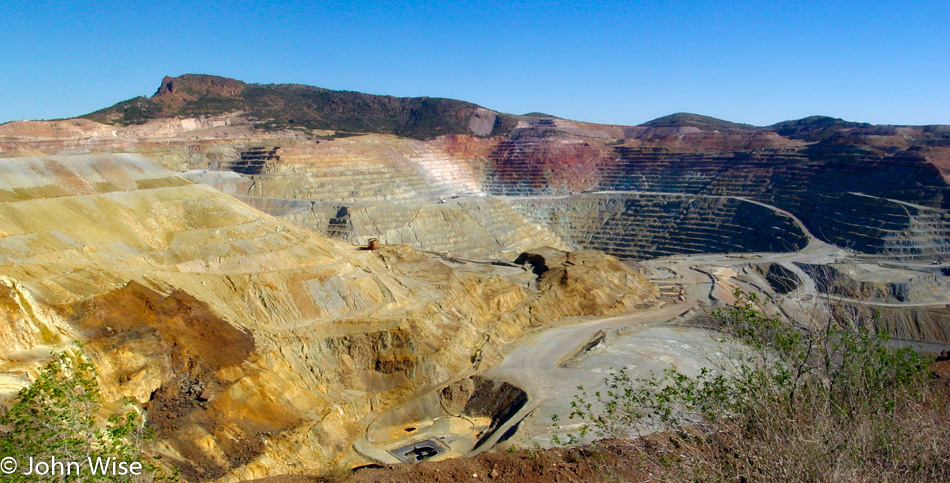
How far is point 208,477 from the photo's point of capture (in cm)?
2258

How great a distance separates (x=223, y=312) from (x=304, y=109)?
133512mm

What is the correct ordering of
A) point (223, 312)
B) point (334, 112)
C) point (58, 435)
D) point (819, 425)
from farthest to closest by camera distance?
point (334, 112) < point (223, 312) < point (58, 435) < point (819, 425)

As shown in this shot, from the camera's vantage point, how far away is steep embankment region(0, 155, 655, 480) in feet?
81.4

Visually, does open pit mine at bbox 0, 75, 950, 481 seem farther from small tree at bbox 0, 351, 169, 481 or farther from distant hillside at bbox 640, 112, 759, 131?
distant hillside at bbox 640, 112, 759, 131

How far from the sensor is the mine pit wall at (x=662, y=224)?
260 ft

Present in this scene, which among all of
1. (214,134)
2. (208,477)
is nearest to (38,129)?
(214,134)

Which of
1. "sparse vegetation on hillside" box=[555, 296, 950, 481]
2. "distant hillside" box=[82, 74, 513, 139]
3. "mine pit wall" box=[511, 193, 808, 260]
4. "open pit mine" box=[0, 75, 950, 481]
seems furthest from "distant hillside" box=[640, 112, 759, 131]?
"sparse vegetation on hillside" box=[555, 296, 950, 481]

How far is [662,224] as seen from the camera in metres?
89.1

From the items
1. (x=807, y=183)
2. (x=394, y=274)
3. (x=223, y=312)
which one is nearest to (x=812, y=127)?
(x=807, y=183)

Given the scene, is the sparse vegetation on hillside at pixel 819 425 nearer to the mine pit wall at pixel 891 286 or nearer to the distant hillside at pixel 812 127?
the mine pit wall at pixel 891 286

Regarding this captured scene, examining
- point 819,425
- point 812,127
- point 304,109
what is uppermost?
point 304,109

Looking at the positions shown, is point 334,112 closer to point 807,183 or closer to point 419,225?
point 419,225

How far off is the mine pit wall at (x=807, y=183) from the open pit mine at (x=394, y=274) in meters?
0.35

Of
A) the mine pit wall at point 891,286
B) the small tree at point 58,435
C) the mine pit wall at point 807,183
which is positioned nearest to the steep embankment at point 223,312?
the small tree at point 58,435
